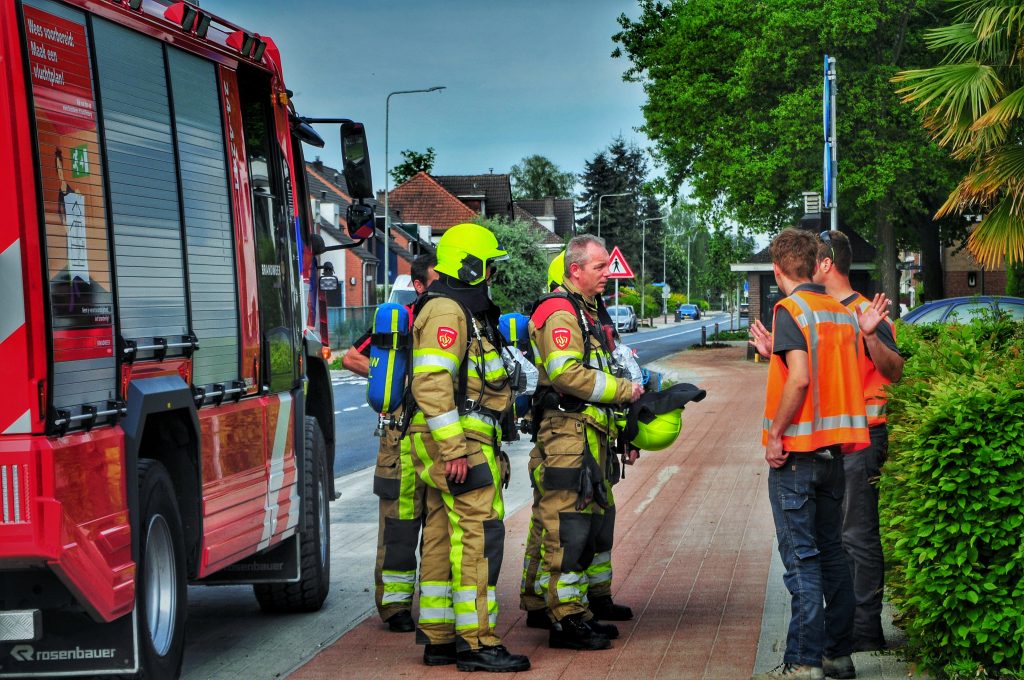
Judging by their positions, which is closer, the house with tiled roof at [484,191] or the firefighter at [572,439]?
the firefighter at [572,439]

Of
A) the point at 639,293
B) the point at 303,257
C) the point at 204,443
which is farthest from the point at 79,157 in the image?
the point at 639,293

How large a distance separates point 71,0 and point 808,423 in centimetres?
327

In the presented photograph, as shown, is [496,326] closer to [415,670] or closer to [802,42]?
[415,670]

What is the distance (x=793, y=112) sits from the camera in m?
34.3

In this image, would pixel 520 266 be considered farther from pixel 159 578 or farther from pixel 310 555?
pixel 159 578

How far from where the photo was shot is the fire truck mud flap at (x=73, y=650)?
15.8ft

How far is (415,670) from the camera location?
6.17 metres

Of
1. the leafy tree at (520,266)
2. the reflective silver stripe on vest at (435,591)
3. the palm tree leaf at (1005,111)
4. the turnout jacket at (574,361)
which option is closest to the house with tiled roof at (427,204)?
the leafy tree at (520,266)

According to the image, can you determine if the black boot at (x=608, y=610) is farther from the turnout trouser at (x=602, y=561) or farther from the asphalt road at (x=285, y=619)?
the asphalt road at (x=285, y=619)

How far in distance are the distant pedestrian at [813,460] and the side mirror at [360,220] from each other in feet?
11.1

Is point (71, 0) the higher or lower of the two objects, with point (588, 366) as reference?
higher

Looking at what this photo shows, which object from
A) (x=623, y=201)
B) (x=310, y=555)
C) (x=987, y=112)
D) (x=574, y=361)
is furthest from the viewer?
(x=623, y=201)

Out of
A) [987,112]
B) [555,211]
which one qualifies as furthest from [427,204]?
[987,112]

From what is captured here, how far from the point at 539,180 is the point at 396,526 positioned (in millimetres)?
122408
